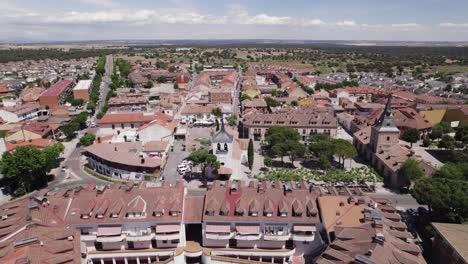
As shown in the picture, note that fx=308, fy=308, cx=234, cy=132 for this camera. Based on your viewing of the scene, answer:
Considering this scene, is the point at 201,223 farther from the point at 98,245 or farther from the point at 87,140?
the point at 87,140

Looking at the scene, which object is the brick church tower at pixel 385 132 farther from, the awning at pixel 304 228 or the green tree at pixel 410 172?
the awning at pixel 304 228

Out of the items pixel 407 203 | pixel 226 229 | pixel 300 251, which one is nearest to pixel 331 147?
pixel 407 203

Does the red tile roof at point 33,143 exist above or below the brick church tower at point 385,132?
below

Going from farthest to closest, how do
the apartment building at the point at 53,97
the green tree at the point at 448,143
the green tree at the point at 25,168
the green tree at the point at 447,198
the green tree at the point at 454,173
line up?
the apartment building at the point at 53,97
the green tree at the point at 448,143
the green tree at the point at 25,168
the green tree at the point at 454,173
the green tree at the point at 447,198

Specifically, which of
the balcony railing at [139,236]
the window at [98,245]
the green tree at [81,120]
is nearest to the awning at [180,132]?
the green tree at [81,120]

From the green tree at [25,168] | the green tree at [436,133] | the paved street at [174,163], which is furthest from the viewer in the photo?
the green tree at [436,133]

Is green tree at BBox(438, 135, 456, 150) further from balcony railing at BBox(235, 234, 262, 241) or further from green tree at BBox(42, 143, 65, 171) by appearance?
green tree at BBox(42, 143, 65, 171)

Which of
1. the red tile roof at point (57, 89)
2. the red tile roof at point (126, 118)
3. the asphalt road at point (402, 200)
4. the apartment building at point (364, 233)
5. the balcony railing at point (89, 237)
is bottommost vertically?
the asphalt road at point (402, 200)
